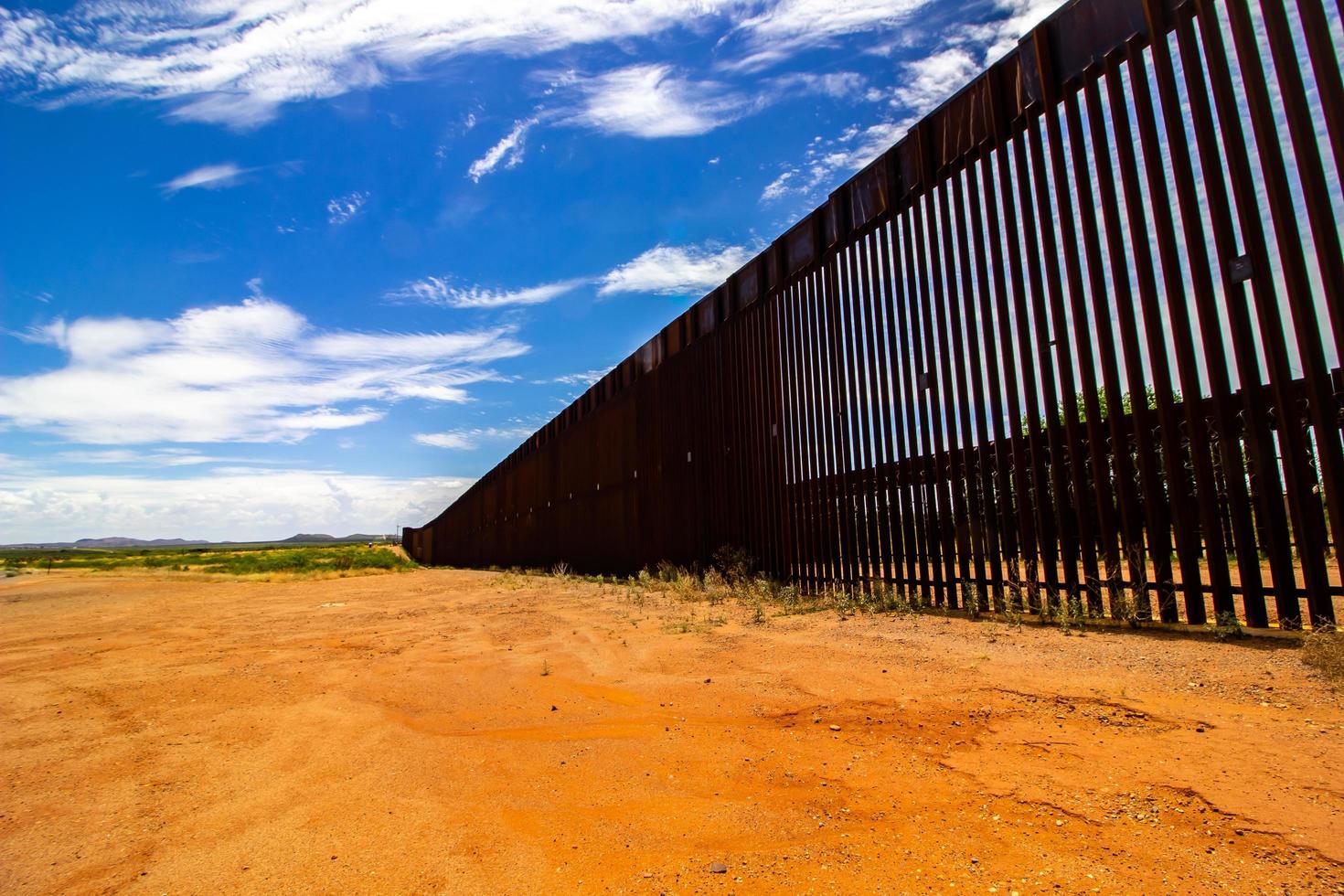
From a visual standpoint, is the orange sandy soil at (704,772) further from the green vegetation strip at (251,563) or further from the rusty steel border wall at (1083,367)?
the green vegetation strip at (251,563)

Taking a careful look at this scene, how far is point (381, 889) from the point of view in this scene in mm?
2400

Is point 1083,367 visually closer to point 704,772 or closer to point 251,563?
point 704,772

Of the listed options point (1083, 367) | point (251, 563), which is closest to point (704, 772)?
point (1083, 367)

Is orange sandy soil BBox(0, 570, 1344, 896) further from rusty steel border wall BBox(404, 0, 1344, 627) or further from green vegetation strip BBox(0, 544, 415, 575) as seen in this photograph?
green vegetation strip BBox(0, 544, 415, 575)

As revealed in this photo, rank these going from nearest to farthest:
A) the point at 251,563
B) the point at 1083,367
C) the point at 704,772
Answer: the point at 704,772 < the point at 1083,367 < the point at 251,563

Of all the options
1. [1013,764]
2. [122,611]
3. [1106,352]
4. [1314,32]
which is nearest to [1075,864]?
[1013,764]

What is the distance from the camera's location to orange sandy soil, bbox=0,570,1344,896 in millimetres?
2375

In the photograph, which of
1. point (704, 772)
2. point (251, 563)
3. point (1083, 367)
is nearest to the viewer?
point (704, 772)

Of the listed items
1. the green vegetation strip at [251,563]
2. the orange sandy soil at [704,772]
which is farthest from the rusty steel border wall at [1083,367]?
the green vegetation strip at [251,563]

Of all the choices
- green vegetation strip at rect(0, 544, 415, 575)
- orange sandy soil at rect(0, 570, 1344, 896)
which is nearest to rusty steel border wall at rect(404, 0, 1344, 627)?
orange sandy soil at rect(0, 570, 1344, 896)

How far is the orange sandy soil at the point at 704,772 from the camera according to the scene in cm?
238

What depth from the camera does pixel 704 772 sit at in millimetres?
3242

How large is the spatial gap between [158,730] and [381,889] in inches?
110

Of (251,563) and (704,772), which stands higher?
(251,563)
